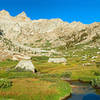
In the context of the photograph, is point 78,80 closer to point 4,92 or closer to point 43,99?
point 43,99

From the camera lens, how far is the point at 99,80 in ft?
180

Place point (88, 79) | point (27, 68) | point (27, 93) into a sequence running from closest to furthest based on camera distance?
point (27, 93) < point (88, 79) < point (27, 68)

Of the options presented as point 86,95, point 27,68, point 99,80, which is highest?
point 27,68

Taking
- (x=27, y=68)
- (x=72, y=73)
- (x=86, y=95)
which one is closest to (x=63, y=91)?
(x=86, y=95)

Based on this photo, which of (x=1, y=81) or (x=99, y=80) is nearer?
(x=1, y=81)

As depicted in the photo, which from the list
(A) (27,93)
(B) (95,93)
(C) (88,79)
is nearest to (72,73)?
(C) (88,79)

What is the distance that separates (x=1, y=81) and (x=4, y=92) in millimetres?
5114

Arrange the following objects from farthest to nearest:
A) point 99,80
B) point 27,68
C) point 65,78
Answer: point 27,68 → point 65,78 → point 99,80

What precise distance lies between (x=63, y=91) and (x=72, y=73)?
33.7m

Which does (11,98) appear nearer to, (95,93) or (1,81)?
(1,81)

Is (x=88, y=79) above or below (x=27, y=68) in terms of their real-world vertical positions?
below

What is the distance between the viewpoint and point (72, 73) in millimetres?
78312

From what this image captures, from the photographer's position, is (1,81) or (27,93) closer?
(27,93)

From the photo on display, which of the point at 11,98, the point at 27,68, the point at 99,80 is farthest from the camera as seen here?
the point at 27,68
